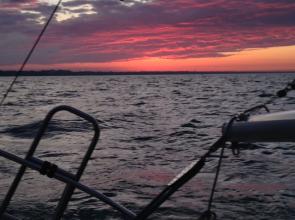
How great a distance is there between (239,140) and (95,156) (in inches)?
492

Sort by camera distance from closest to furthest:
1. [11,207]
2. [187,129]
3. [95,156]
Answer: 1. [11,207]
2. [95,156]
3. [187,129]

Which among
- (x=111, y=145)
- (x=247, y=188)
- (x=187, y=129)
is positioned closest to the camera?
(x=247, y=188)

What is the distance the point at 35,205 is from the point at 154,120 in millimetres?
19927

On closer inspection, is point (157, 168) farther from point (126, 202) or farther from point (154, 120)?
point (154, 120)

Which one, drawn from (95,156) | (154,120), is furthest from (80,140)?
(154,120)

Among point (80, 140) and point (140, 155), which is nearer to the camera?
point (140, 155)

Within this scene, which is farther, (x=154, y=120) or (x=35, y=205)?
(x=154, y=120)

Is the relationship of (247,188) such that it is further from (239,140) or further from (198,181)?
(239,140)

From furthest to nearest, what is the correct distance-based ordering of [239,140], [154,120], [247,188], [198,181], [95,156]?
[154,120] < [95,156] < [198,181] < [247,188] < [239,140]

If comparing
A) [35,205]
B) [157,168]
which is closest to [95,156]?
[157,168]

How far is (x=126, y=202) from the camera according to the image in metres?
9.16

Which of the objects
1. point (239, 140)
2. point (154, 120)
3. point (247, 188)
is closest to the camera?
point (239, 140)

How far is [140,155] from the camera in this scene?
48.9ft

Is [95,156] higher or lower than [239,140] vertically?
lower
